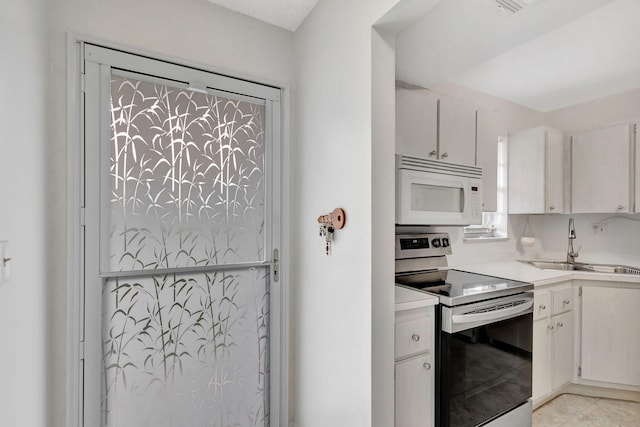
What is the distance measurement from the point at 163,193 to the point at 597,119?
3668 millimetres

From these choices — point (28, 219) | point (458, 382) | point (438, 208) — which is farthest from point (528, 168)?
point (28, 219)

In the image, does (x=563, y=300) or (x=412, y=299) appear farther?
(x=563, y=300)

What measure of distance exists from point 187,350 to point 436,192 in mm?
1715

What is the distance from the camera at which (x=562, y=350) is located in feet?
7.76

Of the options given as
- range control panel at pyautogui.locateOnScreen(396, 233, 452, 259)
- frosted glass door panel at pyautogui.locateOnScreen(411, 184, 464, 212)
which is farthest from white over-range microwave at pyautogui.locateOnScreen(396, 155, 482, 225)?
range control panel at pyautogui.locateOnScreen(396, 233, 452, 259)

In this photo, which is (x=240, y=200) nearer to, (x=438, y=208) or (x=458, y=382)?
(x=438, y=208)

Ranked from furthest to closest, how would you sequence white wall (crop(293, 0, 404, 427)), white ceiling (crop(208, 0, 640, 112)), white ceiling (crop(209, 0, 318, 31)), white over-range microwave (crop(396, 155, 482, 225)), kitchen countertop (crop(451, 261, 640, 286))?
kitchen countertop (crop(451, 261, 640, 286)) < white over-range microwave (crop(396, 155, 482, 225)) < white ceiling (crop(209, 0, 318, 31)) < white ceiling (crop(208, 0, 640, 112)) < white wall (crop(293, 0, 404, 427))

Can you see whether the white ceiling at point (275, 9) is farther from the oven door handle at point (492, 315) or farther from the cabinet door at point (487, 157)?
the oven door handle at point (492, 315)

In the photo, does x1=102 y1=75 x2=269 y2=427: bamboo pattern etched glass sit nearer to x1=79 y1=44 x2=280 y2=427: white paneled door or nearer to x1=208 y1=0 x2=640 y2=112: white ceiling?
x1=79 y1=44 x2=280 y2=427: white paneled door

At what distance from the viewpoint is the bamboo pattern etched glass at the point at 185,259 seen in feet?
5.00

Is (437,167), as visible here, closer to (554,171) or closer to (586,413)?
(554,171)

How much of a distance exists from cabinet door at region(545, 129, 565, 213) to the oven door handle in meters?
1.27

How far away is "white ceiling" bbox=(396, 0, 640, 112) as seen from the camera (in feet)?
4.79

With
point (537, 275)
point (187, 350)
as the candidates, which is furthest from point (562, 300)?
point (187, 350)
